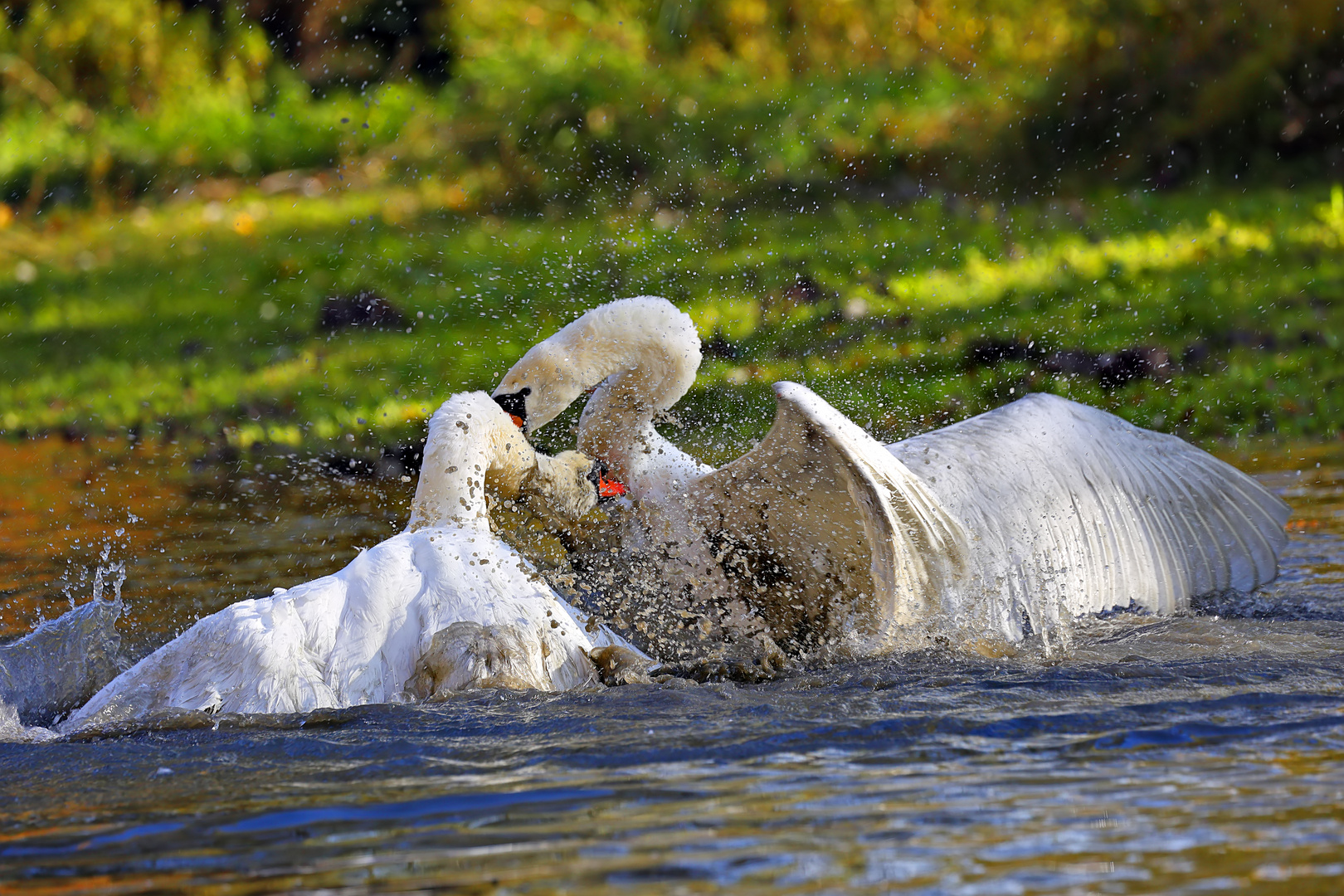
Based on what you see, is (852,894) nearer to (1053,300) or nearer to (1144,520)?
(1144,520)

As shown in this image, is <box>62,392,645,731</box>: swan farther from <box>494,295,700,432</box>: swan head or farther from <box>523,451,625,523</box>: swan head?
<box>494,295,700,432</box>: swan head

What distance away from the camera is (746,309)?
9.84 metres

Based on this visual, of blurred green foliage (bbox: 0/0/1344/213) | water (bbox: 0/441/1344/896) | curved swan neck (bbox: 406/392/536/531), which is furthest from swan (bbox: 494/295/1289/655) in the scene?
blurred green foliage (bbox: 0/0/1344/213)

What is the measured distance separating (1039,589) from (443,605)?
76.5 inches

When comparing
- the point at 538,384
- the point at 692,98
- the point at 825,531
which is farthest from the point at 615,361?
the point at 692,98

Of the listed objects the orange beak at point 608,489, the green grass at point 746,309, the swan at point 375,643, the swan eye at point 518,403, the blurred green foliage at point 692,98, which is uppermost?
the blurred green foliage at point 692,98

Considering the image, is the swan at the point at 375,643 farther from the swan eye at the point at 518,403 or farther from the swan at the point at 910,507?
the swan eye at the point at 518,403

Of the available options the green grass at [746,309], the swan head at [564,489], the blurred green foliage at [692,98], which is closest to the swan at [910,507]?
the swan head at [564,489]

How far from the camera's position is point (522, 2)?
1672 cm

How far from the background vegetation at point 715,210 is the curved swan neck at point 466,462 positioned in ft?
8.84

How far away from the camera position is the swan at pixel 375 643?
13.2 feet

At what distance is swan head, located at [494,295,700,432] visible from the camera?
17.4ft

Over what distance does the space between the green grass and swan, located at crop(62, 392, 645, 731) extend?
3.37 metres

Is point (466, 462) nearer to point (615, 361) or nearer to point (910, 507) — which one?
point (615, 361)
